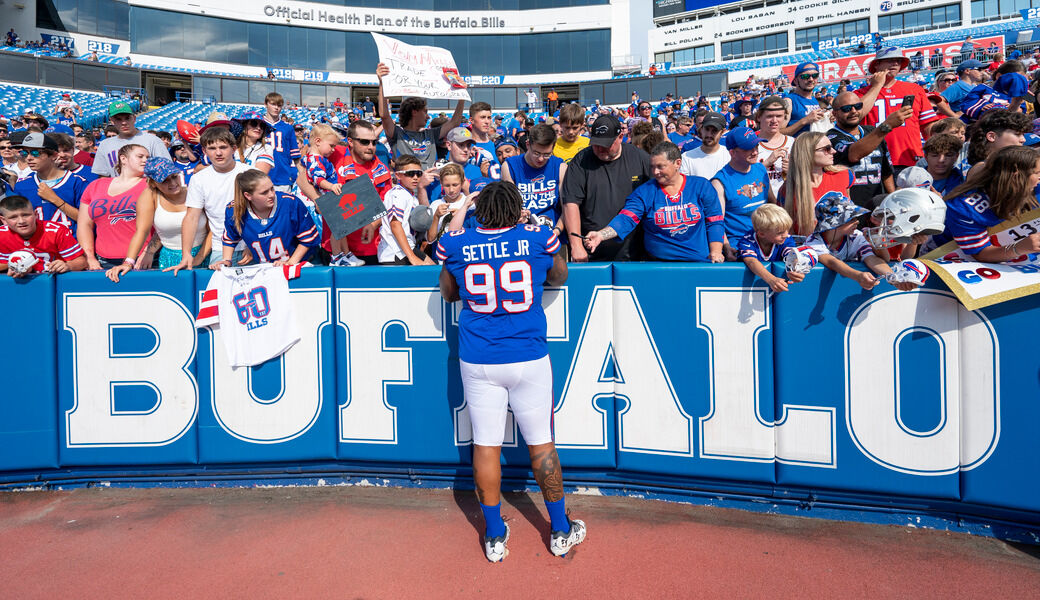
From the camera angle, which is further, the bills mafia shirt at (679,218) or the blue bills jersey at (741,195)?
the blue bills jersey at (741,195)

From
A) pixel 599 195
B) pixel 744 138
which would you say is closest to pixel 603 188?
pixel 599 195

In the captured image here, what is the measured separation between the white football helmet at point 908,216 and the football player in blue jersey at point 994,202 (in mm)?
316

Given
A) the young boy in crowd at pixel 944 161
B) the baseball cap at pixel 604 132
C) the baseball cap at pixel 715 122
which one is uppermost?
the baseball cap at pixel 715 122

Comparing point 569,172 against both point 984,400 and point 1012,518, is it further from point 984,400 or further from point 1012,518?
point 1012,518

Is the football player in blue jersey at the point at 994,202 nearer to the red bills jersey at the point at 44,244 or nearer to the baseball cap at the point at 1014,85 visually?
the baseball cap at the point at 1014,85

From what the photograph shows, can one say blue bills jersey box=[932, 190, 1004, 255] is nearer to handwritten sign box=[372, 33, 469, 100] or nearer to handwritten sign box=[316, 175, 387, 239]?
handwritten sign box=[316, 175, 387, 239]

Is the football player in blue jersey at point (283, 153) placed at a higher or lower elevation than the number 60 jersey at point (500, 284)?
higher

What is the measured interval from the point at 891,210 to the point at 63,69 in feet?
146

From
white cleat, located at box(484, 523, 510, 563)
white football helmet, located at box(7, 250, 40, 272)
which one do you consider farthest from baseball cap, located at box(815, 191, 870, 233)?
white football helmet, located at box(7, 250, 40, 272)

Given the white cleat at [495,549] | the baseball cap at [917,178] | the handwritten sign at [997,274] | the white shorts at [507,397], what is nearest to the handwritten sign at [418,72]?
the baseball cap at [917,178]

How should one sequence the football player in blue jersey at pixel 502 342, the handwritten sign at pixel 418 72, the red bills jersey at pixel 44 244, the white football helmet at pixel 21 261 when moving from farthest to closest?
the handwritten sign at pixel 418 72 → the red bills jersey at pixel 44 244 → the white football helmet at pixel 21 261 → the football player in blue jersey at pixel 502 342

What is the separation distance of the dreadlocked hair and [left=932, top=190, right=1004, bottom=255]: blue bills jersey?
2.51m

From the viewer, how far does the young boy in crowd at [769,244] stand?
3.91m

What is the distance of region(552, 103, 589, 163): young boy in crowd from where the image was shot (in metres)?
5.94
